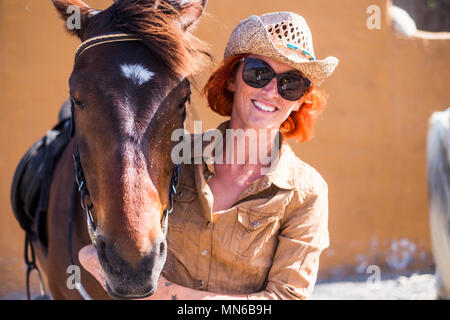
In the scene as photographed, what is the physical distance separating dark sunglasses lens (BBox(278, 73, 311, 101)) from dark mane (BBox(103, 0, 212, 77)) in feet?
1.08

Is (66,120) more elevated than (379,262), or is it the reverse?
(66,120)

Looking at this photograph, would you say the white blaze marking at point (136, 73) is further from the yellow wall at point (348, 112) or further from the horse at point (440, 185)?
the horse at point (440, 185)

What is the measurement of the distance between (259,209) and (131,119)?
0.59m

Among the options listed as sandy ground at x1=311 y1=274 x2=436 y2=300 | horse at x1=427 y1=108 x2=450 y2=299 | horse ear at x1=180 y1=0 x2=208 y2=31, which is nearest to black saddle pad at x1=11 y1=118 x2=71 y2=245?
horse ear at x1=180 y1=0 x2=208 y2=31

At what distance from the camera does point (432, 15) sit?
330 inches

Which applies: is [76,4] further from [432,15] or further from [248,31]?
[432,15]

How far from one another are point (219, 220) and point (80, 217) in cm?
77

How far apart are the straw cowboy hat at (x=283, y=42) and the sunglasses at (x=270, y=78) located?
1.5 inches

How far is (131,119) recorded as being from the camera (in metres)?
1.53

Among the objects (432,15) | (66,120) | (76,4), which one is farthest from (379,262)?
(432,15)

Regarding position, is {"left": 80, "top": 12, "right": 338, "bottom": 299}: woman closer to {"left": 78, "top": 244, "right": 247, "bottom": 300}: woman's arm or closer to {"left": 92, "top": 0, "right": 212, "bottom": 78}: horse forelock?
{"left": 78, "top": 244, "right": 247, "bottom": 300}: woman's arm

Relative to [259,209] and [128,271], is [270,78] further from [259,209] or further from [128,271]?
[128,271]

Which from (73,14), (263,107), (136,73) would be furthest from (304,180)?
(73,14)

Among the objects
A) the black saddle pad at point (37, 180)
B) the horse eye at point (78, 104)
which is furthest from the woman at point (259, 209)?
the black saddle pad at point (37, 180)
